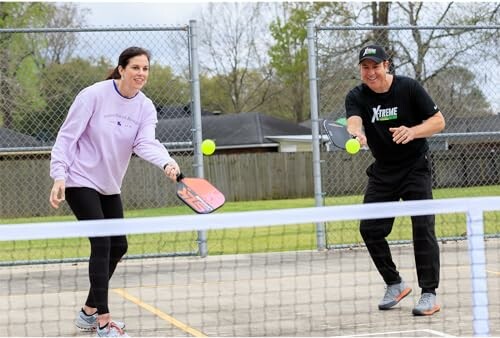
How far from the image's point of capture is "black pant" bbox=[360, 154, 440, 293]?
7.13 meters

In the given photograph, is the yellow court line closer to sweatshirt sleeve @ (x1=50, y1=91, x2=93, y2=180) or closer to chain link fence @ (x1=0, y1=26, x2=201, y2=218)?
sweatshirt sleeve @ (x1=50, y1=91, x2=93, y2=180)

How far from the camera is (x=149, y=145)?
650 cm

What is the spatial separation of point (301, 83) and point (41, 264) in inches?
1616

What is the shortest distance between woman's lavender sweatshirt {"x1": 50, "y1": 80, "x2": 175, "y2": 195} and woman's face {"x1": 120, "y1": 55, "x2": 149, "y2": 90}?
0.13 meters

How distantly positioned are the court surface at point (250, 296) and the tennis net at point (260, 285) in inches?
0.5

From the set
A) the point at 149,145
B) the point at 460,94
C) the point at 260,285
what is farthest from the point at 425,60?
the point at 149,145

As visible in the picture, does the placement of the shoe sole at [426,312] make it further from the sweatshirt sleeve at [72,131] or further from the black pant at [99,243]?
the sweatshirt sleeve at [72,131]

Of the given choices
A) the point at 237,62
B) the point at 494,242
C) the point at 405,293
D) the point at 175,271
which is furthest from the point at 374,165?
the point at 237,62

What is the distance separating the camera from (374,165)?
7.50m

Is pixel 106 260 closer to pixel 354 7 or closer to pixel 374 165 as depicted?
pixel 374 165

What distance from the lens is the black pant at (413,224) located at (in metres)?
7.13

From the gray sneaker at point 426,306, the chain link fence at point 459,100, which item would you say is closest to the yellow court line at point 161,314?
the gray sneaker at point 426,306

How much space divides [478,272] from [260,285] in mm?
4236

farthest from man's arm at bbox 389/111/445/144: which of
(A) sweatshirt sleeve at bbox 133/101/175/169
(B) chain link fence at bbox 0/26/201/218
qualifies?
(B) chain link fence at bbox 0/26/201/218
